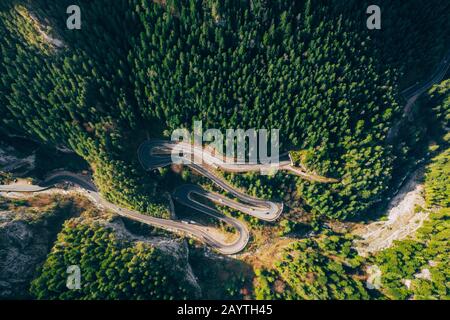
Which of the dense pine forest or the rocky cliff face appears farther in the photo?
the dense pine forest

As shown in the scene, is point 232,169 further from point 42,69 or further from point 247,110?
point 42,69

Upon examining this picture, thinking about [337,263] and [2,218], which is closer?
[2,218]

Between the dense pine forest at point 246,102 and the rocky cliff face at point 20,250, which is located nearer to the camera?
the rocky cliff face at point 20,250

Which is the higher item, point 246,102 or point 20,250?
point 246,102

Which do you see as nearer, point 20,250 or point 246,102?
point 20,250

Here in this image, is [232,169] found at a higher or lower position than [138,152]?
lower

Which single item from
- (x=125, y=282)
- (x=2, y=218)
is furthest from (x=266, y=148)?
(x=2, y=218)
